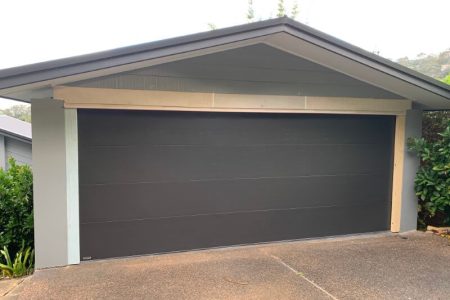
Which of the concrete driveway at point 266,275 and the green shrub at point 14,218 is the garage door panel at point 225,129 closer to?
the green shrub at point 14,218

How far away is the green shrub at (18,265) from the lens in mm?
4254

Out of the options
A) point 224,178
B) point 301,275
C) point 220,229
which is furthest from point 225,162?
point 301,275

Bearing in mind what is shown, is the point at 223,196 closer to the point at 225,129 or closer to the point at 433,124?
the point at 225,129

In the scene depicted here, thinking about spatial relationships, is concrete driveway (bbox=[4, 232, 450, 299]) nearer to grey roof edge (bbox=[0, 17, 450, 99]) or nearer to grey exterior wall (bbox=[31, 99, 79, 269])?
grey exterior wall (bbox=[31, 99, 79, 269])

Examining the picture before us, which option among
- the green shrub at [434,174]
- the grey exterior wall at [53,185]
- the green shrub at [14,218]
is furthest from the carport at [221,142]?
the green shrub at [14,218]

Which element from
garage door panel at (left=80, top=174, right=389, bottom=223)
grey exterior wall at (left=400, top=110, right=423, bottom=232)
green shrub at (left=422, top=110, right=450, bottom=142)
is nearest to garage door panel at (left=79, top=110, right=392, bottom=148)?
grey exterior wall at (left=400, top=110, right=423, bottom=232)

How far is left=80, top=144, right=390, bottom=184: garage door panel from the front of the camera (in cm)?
446

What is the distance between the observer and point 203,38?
12.3 ft

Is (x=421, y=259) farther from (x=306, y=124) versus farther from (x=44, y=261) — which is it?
(x=44, y=261)

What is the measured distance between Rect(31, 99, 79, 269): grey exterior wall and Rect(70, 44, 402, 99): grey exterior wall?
1.70ft

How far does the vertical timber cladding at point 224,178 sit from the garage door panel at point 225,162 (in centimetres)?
1

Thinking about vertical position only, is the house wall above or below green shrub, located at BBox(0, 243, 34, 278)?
above

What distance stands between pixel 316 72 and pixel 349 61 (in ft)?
1.95

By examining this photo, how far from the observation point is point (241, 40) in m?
3.96
